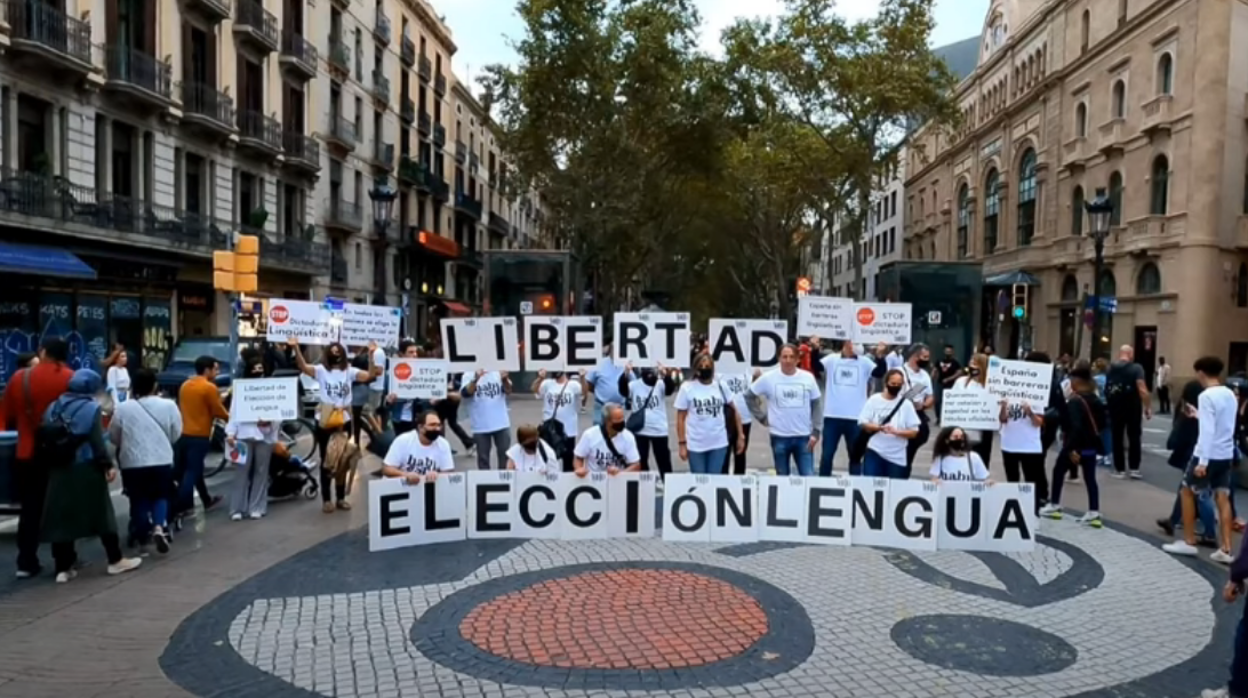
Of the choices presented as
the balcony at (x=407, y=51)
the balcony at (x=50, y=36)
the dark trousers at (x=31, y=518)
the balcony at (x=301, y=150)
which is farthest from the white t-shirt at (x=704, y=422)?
the balcony at (x=407, y=51)

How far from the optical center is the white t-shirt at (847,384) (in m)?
10.1

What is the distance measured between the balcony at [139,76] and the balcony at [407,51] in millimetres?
21008

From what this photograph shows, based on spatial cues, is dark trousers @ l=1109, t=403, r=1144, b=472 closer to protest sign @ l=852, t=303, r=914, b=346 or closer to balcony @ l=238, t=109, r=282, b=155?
protest sign @ l=852, t=303, r=914, b=346

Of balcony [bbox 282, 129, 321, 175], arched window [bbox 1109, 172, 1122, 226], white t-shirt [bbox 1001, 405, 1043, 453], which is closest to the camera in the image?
white t-shirt [bbox 1001, 405, 1043, 453]

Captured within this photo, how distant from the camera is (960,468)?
827 centimetres

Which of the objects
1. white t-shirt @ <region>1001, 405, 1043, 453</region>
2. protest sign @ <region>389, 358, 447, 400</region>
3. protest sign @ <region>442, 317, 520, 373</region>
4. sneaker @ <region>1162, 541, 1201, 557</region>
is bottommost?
sneaker @ <region>1162, 541, 1201, 557</region>

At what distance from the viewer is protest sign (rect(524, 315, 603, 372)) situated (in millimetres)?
10039

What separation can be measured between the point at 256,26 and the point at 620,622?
30588 mm

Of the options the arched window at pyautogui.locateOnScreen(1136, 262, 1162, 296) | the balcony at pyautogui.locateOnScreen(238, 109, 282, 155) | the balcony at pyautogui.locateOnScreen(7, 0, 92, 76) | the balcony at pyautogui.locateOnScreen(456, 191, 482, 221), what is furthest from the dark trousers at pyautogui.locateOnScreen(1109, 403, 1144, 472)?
the balcony at pyautogui.locateOnScreen(456, 191, 482, 221)

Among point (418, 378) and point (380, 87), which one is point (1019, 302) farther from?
point (380, 87)

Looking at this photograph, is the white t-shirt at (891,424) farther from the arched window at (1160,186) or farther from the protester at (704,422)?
the arched window at (1160,186)

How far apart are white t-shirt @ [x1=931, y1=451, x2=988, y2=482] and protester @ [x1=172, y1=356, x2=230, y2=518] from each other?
6.81 meters

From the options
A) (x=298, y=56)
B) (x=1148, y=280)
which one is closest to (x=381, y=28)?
(x=298, y=56)

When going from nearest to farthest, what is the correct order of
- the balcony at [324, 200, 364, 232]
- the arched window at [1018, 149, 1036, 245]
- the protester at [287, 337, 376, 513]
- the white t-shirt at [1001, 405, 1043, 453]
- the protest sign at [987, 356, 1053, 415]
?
the protest sign at [987, 356, 1053, 415]
the white t-shirt at [1001, 405, 1043, 453]
the protester at [287, 337, 376, 513]
the balcony at [324, 200, 364, 232]
the arched window at [1018, 149, 1036, 245]
